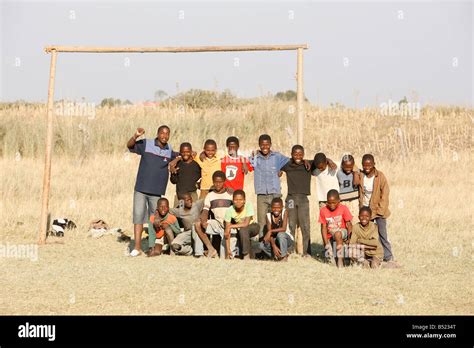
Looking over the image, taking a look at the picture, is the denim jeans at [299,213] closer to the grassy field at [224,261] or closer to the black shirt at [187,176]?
the grassy field at [224,261]

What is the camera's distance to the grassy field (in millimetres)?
8617

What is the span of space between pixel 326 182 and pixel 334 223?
779mm

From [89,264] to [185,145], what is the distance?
7.36ft

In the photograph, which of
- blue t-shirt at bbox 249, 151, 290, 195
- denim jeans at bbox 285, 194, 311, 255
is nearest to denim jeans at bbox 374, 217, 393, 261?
denim jeans at bbox 285, 194, 311, 255

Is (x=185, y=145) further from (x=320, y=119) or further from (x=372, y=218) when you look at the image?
(x=320, y=119)

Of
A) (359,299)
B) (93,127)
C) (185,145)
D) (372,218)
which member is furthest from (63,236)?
(93,127)

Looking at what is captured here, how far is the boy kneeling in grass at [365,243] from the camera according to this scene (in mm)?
10539

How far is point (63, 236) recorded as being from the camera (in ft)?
44.2

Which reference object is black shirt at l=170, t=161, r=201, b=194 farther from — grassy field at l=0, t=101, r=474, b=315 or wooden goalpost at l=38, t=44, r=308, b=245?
wooden goalpost at l=38, t=44, r=308, b=245

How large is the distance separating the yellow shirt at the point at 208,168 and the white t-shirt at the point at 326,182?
155 cm

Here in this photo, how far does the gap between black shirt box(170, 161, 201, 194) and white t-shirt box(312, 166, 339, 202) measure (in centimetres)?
182

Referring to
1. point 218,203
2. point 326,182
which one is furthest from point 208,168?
point 326,182

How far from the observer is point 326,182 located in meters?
11.3
